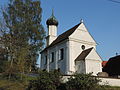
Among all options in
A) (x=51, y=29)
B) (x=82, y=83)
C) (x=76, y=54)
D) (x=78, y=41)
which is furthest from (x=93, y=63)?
(x=51, y=29)

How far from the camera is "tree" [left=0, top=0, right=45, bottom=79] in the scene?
28.0 metres

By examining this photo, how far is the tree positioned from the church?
3.11 m

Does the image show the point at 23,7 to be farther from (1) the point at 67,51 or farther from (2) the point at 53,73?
(2) the point at 53,73

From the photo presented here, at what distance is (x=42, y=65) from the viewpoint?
35.3m

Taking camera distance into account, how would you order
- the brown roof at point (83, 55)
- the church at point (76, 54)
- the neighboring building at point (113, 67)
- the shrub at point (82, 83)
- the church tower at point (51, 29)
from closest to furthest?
the shrub at point (82, 83) → the church at point (76, 54) → the brown roof at point (83, 55) → the neighboring building at point (113, 67) → the church tower at point (51, 29)

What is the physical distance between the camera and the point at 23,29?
29.7 m

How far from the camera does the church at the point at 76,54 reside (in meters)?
25.4

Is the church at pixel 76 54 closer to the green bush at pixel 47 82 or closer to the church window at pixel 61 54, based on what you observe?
the church window at pixel 61 54

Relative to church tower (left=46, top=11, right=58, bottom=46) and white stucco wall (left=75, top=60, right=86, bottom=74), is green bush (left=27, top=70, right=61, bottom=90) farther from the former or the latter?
church tower (left=46, top=11, right=58, bottom=46)

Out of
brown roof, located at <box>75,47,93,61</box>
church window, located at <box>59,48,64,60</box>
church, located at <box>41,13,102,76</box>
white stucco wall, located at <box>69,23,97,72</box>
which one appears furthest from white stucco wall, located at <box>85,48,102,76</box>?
church window, located at <box>59,48,64,60</box>

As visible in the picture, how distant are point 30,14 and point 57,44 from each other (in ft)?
22.7

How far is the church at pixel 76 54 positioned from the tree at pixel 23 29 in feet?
10.2

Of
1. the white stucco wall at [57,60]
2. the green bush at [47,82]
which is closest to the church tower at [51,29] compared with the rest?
the white stucco wall at [57,60]

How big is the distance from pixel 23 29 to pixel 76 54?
9.52 meters
